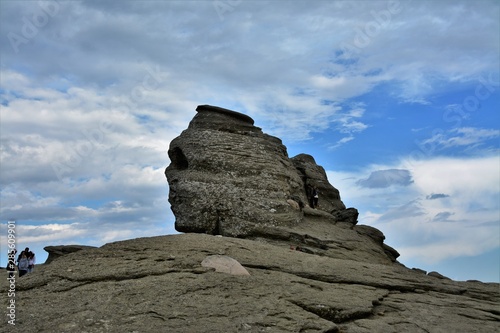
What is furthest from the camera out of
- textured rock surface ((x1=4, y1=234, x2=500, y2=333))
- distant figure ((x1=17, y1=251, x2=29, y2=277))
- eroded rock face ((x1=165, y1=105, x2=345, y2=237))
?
eroded rock face ((x1=165, y1=105, x2=345, y2=237))

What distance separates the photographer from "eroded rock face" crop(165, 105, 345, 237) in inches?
1083

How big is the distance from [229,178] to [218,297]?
1636 cm

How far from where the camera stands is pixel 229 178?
29.0m

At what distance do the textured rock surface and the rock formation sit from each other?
0.04 metres

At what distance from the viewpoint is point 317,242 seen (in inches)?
1018

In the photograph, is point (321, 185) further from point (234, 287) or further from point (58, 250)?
point (234, 287)

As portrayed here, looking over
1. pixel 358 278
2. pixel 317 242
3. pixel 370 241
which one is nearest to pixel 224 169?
pixel 317 242

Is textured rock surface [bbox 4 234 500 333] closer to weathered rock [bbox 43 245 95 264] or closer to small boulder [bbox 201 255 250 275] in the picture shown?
small boulder [bbox 201 255 250 275]

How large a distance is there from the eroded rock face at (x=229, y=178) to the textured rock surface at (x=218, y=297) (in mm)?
8461

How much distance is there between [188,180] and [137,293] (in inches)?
625

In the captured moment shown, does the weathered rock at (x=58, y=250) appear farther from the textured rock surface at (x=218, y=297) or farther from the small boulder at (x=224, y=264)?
the small boulder at (x=224, y=264)

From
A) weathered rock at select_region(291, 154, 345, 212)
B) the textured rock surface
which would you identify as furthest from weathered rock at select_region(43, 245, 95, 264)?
weathered rock at select_region(291, 154, 345, 212)

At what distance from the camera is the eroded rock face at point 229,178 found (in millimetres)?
27500

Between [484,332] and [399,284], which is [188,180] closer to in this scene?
[399,284]
